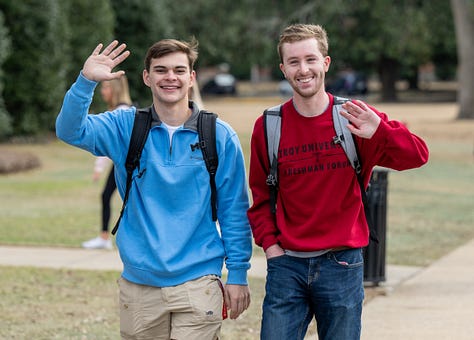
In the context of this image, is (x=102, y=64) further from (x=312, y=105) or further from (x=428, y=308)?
(x=428, y=308)

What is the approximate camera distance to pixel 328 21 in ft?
132

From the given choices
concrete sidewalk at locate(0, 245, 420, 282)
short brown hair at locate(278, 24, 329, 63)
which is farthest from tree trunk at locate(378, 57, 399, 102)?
short brown hair at locate(278, 24, 329, 63)

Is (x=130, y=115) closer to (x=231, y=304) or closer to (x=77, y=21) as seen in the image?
(x=231, y=304)

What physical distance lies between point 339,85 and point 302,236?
49.9 m

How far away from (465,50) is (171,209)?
29.8 metres

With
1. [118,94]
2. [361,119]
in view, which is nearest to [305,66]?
[361,119]

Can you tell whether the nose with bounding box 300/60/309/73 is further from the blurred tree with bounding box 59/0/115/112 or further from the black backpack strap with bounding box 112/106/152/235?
the blurred tree with bounding box 59/0/115/112

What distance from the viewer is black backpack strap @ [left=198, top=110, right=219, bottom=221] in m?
4.15

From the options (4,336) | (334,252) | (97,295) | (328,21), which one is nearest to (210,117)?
(334,252)

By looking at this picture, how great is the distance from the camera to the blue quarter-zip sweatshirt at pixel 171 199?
4082 mm

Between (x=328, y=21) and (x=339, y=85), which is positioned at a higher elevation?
(x=328, y=21)

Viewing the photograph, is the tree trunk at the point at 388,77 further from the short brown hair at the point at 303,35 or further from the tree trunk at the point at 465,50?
the short brown hair at the point at 303,35

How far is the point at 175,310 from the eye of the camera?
13.4ft

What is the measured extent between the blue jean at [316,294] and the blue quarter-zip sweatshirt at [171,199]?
171 millimetres
